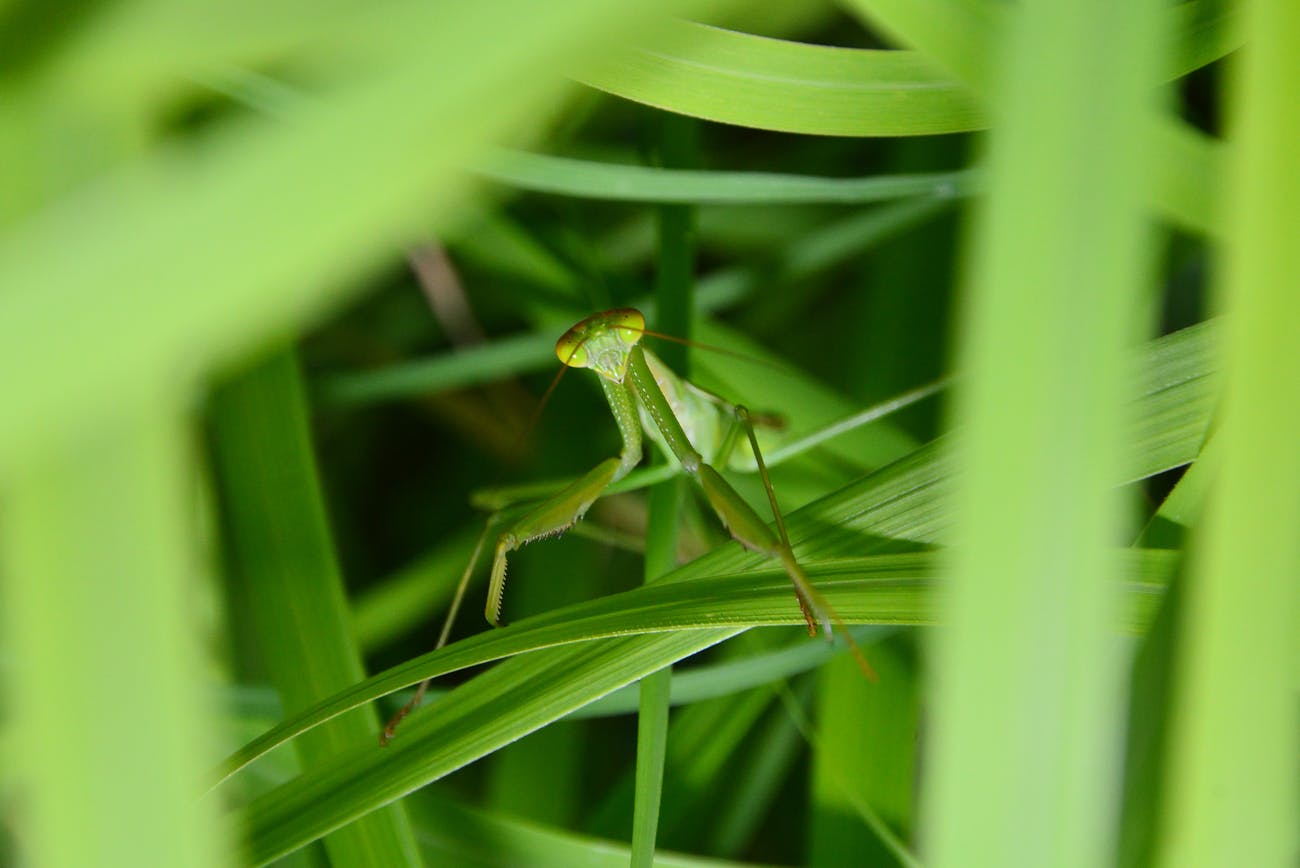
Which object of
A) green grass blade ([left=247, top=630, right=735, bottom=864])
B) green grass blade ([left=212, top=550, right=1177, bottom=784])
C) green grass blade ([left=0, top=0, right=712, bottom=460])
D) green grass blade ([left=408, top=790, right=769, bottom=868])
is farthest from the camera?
green grass blade ([left=408, top=790, right=769, bottom=868])

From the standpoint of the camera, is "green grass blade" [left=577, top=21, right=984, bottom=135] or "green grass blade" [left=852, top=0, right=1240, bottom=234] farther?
"green grass blade" [left=577, top=21, right=984, bottom=135]

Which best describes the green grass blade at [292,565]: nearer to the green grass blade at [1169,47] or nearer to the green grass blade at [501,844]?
the green grass blade at [501,844]

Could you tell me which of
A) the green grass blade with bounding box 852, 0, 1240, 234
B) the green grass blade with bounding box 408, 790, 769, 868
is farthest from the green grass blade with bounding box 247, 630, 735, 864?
the green grass blade with bounding box 852, 0, 1240, 234

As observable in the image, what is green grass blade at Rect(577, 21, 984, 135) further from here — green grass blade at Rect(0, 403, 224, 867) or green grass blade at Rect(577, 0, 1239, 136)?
green grass blade at Rect(0, 403, 224, 867)

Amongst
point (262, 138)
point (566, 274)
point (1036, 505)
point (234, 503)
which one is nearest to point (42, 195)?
point (262, 138)

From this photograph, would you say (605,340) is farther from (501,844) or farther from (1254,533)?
(1254,533)
